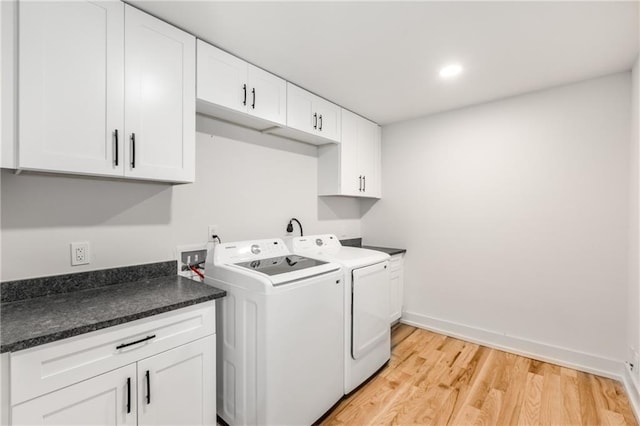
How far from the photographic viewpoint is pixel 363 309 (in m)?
2.10

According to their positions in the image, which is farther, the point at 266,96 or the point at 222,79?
the point at 266,96

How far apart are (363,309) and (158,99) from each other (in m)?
1.82

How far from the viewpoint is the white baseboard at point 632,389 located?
1.80 meters

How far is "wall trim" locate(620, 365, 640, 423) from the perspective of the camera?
5.89 ft

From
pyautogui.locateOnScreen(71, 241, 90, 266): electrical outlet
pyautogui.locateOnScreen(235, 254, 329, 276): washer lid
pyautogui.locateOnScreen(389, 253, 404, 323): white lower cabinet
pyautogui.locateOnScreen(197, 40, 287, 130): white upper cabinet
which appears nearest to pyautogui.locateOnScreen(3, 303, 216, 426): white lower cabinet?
pyautogui.locateOnScreen(235, 254, 329, 276): washer lid

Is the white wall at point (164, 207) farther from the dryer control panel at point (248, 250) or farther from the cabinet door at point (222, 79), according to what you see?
the cabinet door at point (222, 79)

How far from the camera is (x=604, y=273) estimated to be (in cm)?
221

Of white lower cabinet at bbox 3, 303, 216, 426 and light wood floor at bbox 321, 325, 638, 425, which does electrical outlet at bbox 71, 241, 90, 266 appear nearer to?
white lower cabinet at bbox 3, 303, 216, 426

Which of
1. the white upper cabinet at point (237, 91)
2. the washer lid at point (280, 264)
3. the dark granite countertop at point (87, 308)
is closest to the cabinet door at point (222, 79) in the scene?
the white upper cabinet at point (237, 91)

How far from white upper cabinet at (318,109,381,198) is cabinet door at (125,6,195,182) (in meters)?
1.47

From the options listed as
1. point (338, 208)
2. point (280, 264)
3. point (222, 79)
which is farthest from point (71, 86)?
point (338, 208)

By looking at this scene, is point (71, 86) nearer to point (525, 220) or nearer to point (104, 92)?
point (104, 92)

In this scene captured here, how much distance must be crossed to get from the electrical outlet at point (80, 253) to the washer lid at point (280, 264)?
0.78m

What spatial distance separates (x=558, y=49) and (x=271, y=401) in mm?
2671
